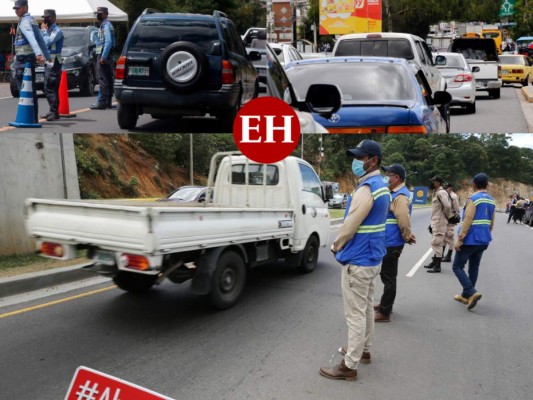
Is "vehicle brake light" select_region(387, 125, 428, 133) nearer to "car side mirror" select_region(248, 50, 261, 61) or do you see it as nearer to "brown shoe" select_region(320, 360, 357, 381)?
"car side mirror" select_region(248, 50, 261, 61)

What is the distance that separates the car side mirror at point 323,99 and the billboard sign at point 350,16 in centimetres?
1808

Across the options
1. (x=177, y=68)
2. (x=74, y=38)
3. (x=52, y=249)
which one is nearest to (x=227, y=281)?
(x=52, y=249)

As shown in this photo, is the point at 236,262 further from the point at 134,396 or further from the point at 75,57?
the point at 134,396

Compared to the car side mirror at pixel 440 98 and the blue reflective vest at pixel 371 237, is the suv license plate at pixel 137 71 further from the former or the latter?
the car side mirror at pixel 440 98

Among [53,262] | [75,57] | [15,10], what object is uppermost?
[15,10]

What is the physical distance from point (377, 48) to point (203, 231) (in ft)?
24.2

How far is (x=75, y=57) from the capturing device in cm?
768

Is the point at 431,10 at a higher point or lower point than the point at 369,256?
higher

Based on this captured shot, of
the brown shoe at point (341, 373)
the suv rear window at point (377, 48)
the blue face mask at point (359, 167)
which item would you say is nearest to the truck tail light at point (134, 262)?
the brown shoe at point (341, 373)

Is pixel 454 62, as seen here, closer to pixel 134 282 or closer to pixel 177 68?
pixel 177 68

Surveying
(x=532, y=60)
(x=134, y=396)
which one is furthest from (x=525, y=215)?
(x=134, y=396)

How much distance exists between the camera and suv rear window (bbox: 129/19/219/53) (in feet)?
21.7

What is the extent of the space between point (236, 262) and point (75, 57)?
130 inches

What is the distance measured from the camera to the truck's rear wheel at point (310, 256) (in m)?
9.33
